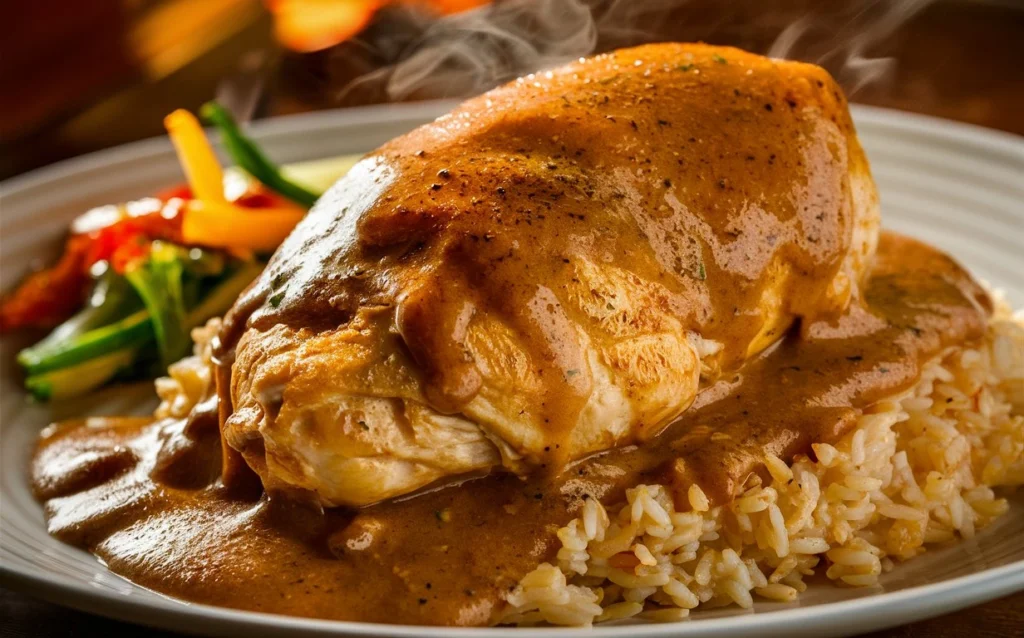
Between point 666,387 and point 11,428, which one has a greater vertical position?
point 666,387

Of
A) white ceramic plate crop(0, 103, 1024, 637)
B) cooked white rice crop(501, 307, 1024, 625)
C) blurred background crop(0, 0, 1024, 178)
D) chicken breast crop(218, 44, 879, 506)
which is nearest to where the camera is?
white ceramic plate crop(0, 103, 1024, 637)

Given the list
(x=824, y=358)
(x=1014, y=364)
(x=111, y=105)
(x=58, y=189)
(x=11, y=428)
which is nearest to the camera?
(x=824, y=358)

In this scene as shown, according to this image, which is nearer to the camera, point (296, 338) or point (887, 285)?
point (296, 338)

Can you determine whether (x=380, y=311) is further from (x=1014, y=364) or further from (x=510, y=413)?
(x=1014, y=364)

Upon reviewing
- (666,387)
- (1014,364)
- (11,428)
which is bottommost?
(11,428)

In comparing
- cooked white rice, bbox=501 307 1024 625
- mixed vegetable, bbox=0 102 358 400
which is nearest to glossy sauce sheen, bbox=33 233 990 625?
cooked white rice, bbox=501 307 1024 625

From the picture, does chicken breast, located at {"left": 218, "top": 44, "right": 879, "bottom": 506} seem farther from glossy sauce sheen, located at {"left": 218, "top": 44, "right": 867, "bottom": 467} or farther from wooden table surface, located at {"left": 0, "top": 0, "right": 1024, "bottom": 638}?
wooden table surface, located at {"left": 0, "top": 0, "right": 1024, "bottom": 638}

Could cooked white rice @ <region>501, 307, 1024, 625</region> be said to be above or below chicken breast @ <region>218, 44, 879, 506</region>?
below

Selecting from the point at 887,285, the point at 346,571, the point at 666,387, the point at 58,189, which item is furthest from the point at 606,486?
the point at 58,189
